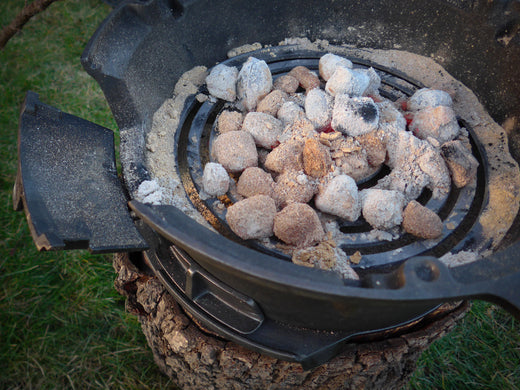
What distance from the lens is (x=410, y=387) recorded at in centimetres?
158

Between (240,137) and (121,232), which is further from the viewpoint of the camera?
(240,137)

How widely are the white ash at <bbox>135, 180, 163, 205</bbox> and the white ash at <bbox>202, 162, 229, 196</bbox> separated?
0.39ft

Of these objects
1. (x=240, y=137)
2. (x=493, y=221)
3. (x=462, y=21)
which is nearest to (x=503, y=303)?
(x=493, y=221)

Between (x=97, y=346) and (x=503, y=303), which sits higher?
(x=503, y=303)

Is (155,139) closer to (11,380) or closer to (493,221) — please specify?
(493,221)

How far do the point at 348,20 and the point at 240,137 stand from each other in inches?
29.7

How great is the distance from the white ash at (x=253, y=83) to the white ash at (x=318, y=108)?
15cm

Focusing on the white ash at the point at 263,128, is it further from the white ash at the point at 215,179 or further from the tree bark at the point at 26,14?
the tree bark at the point at 26,14

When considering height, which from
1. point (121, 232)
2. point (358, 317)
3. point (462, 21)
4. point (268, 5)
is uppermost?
point (462, 21)

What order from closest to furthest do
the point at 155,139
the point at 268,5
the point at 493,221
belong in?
the point at 493,221 → the point at 155,139 → the point at 268,5

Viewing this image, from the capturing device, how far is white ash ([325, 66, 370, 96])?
1.26 metres

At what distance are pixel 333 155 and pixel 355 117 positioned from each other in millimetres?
121

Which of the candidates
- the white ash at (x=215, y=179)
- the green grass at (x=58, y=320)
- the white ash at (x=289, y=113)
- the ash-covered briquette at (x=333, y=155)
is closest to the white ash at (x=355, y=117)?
the ash-covered briquette at (x=333, y=155)

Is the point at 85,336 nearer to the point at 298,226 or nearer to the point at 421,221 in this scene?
the point at 298,226
